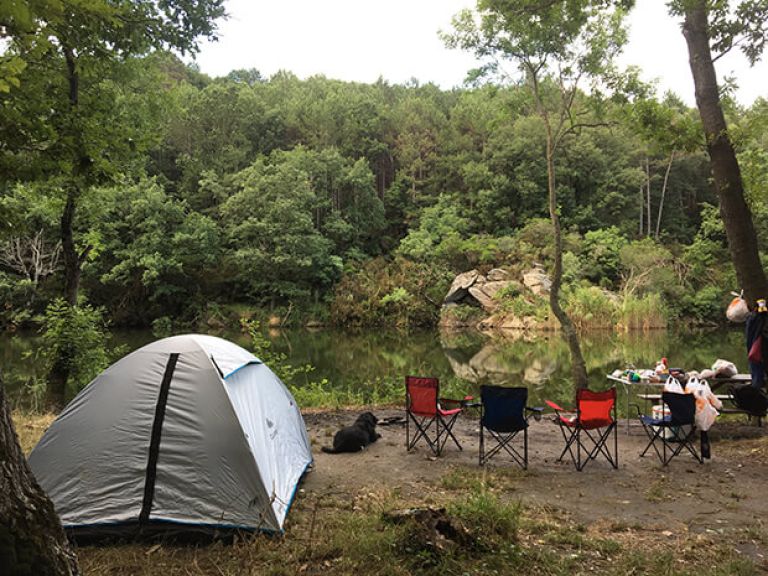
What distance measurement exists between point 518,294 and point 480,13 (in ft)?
57.8

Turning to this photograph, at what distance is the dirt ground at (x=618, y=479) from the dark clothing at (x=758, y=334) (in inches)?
28.8

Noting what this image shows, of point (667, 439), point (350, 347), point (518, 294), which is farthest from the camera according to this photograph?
point (518, 294)

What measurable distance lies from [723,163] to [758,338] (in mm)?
1921

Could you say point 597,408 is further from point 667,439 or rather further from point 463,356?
point 463,356

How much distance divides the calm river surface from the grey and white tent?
19.1ft

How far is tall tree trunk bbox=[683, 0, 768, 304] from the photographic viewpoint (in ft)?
17.9

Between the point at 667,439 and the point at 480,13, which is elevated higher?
the point at 480,13

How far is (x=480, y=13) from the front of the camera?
7125 mm

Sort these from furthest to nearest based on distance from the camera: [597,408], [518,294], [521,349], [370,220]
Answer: [370,220] < [518,294] < [521,349] < [597,408]

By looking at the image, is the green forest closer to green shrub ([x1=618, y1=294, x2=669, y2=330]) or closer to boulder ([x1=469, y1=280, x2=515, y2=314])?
green shrub ([x1=618, y1=294, x2=669, y2=330])

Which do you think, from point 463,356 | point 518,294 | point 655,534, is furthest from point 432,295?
point 655,534

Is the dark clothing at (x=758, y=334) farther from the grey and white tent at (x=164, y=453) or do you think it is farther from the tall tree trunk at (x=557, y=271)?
the grey and white tent at (x=164, y=453)

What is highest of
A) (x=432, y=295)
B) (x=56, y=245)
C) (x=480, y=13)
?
(x=480, y=13)

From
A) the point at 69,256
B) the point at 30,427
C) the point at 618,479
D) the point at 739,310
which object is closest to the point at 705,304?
the point at 739,310
